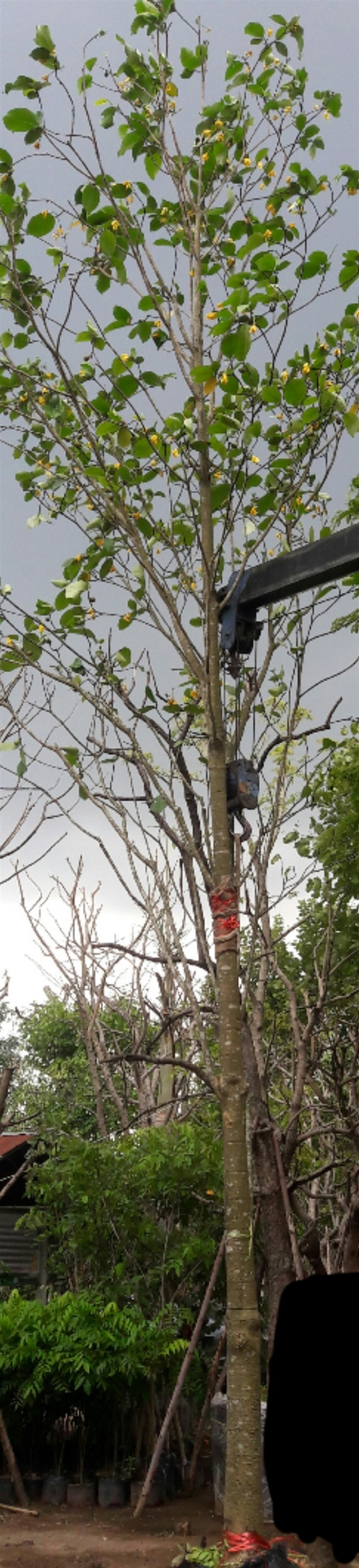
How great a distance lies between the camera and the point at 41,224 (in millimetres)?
4047

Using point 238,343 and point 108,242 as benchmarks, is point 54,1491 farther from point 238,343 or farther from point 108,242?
point 108,242

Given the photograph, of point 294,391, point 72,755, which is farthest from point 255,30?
Result: point 72,755

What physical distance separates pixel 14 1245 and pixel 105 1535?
305 inches

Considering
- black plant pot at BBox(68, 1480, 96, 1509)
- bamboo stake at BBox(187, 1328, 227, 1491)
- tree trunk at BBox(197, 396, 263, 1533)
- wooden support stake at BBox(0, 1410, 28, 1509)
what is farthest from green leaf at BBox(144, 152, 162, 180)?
black plant pot at BBox(68, 1480, 96, 1509)

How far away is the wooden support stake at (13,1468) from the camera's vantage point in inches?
262

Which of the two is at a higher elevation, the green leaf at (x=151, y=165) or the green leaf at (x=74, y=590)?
the green leaf at (x=151, y=165)

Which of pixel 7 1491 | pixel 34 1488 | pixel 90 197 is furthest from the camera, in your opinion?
pixel 34 1488

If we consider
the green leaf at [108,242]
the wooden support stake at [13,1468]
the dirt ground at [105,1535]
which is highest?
the green leaf at [108,242]

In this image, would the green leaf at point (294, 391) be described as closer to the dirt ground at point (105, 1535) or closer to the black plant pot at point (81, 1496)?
the dirt ground at point (105, 1535)

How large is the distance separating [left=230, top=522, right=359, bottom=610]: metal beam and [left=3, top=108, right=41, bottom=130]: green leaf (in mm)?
1794

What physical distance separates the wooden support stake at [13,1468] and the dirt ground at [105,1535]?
3.7 inches

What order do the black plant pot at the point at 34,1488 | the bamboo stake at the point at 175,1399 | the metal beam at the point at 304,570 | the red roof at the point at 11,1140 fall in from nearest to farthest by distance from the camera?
the metal beam at the point at 304,570
the bamboo stake at the point at 175,1399
the black plant pot at the point at 34,1488
the red roof at the point at 11,1140

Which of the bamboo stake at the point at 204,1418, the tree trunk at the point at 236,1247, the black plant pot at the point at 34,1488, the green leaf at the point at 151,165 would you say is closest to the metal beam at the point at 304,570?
the tree trunk at the point at 236,1247

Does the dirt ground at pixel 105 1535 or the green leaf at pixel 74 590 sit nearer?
the green leaf at pixel 74 590
